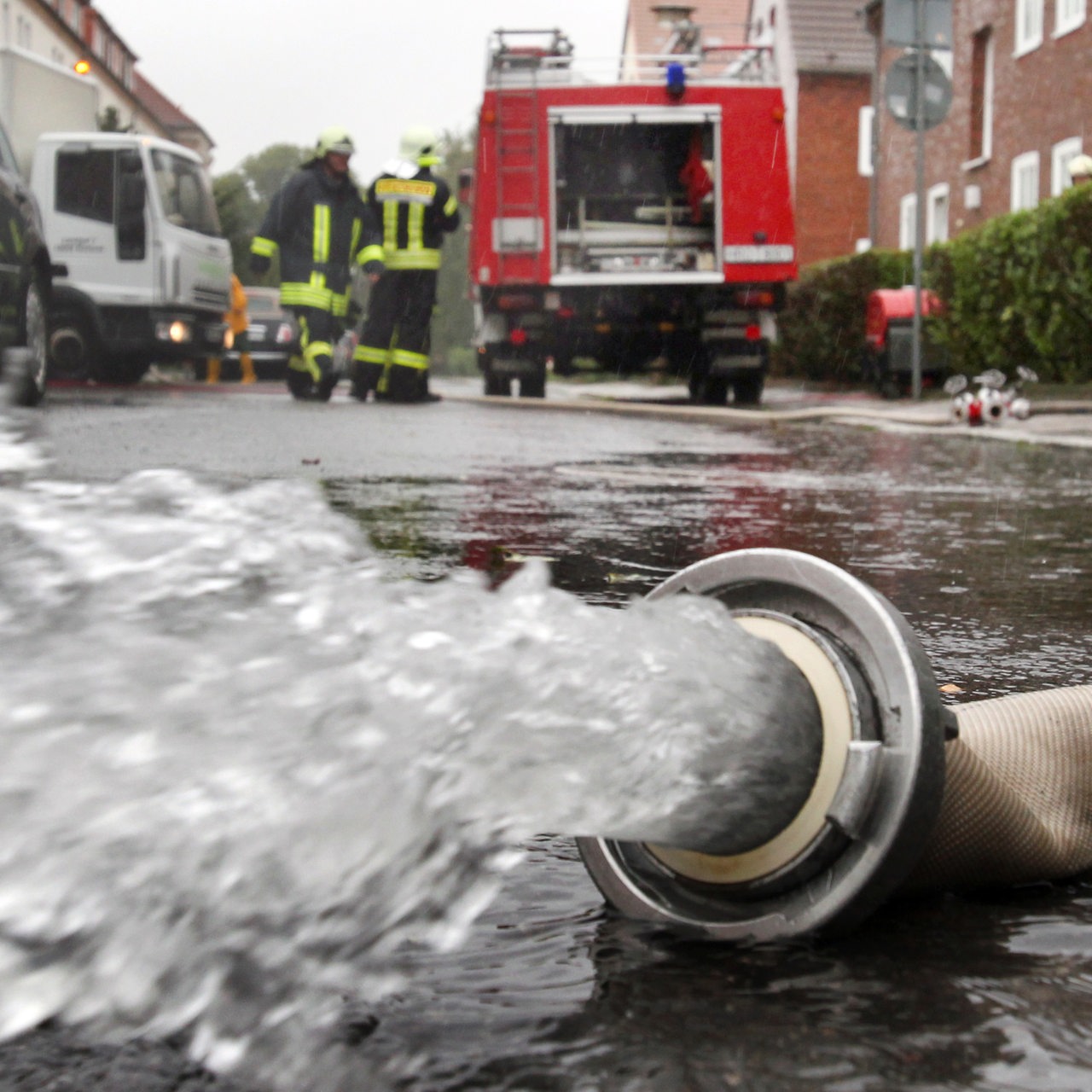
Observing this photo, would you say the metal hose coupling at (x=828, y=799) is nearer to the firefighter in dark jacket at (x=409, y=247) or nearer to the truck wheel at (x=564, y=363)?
the firefighter in dark jacket at (x=409, y=247)

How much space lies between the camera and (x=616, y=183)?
17.0 metres

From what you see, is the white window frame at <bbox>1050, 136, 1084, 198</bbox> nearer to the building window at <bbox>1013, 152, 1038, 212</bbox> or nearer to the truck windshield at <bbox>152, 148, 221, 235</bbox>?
the building window at <bbox>1013, 152, 1038, 212</bbox>

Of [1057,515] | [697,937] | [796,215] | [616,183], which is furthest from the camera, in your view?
[796,215]

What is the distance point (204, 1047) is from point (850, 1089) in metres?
0.47

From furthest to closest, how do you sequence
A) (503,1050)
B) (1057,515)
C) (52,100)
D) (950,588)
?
(52,100)
(1057,515)
(950,588)
(503,1050)

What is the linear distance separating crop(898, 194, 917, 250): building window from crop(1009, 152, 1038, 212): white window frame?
193 inches

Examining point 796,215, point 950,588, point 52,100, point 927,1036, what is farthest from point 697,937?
point 796,215

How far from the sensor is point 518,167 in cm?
1562

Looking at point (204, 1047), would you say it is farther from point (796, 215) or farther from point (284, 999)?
point (796, 215)

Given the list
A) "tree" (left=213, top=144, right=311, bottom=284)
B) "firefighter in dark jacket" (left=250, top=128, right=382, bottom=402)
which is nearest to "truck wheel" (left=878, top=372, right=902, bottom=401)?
"firefighter in dark jacket" (left=250, top=128, right=382, bottom=402)

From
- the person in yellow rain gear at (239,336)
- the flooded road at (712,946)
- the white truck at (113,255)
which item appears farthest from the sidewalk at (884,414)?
the person in yellow rain gear at (239,336)

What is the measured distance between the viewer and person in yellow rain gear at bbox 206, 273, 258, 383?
71.4 feet

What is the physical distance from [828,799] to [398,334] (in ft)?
41.6

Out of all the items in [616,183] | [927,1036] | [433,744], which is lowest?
[927,1036]
